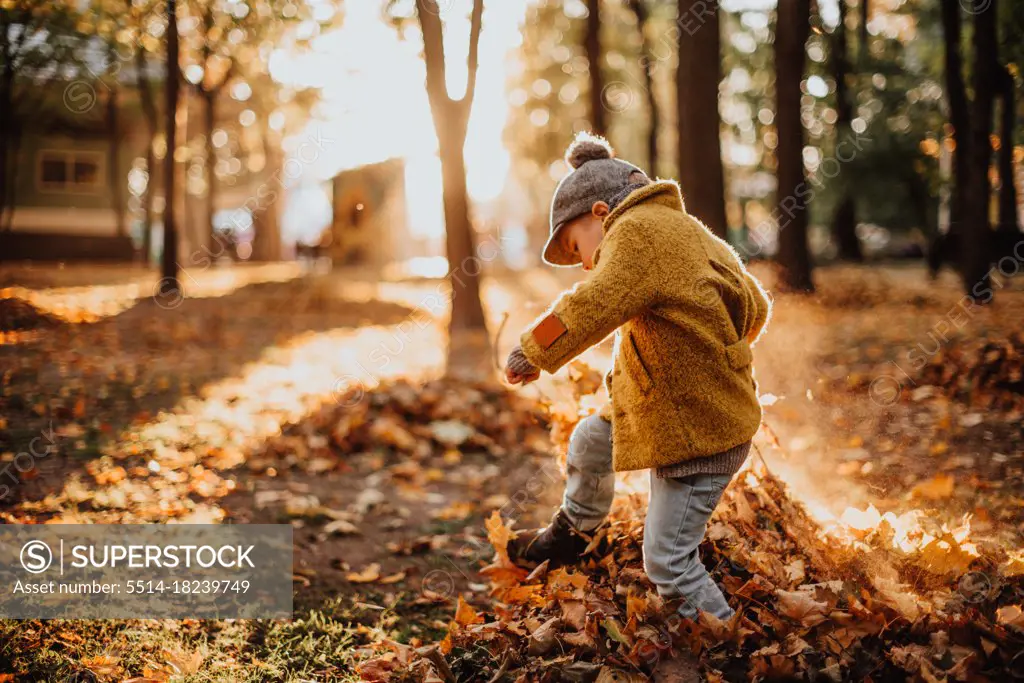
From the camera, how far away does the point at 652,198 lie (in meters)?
2.72

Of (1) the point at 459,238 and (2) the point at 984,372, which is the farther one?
(1) the point at 459,238

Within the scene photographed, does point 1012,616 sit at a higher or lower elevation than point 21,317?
lower

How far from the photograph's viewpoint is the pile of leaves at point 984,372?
19.2 ft

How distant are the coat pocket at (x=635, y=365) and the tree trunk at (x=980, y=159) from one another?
9469 millimetres

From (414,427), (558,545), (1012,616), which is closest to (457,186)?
(414,427)

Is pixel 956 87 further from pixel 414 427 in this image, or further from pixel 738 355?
pixel 738 355

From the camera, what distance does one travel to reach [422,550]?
4.49 m

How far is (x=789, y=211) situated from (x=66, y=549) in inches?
421

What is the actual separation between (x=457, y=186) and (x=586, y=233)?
757cm

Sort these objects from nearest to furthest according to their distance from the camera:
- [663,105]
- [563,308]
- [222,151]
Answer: [563,308], [663,105], [222,151]

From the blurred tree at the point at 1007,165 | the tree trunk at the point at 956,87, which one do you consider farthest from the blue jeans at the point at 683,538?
the tree trunk at the point at 956,87

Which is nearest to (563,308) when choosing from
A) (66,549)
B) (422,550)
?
(422,550)

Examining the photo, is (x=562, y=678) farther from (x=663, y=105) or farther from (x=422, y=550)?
(x=663, y=105)

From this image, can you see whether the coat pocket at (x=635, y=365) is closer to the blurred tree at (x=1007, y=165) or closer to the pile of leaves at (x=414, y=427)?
the pile of leaves at (x=414, y=427)
